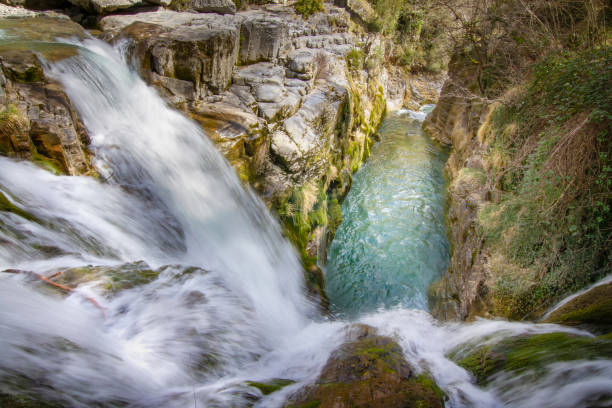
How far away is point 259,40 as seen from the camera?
8281 millimetres

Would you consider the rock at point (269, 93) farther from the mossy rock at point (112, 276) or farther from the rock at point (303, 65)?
the mossy rock at point (112, 276)

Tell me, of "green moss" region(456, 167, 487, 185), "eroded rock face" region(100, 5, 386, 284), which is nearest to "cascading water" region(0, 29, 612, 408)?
"eroded rock face" region(100, 5, 386, 284)

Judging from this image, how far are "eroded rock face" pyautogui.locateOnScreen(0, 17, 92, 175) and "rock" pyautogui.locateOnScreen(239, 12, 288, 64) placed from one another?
15.0 feet

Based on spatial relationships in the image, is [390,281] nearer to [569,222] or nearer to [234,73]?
[569,222]

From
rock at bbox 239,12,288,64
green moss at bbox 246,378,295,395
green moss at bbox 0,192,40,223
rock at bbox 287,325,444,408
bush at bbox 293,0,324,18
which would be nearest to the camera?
rock at bbox 287,325,444,408

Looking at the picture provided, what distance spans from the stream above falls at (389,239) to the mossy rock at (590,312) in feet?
9.95

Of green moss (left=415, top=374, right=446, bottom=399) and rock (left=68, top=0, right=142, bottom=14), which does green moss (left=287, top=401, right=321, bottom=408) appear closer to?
green moss (left=415, top=374, right=446, bottom=399)

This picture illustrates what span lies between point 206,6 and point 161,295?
30.0 feet

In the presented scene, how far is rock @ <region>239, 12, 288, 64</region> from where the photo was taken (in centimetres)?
802

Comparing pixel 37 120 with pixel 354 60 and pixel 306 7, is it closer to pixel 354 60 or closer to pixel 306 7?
pixel 354 60

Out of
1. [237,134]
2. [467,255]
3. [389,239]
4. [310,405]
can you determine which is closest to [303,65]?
[237,134]

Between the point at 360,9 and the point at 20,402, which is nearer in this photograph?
the point at 20,402

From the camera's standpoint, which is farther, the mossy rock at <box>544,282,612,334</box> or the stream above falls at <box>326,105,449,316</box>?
the stream above falls at <box>326,105,449,316</box>

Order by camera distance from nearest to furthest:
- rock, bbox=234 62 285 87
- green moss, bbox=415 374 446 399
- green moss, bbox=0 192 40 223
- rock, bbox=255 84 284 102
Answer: green moss, bbox=415 374 446 399
green moss, bbox=0 192 40 223
rock, bbox=255 84 284 102
rock, bbox=234 62 285 87
